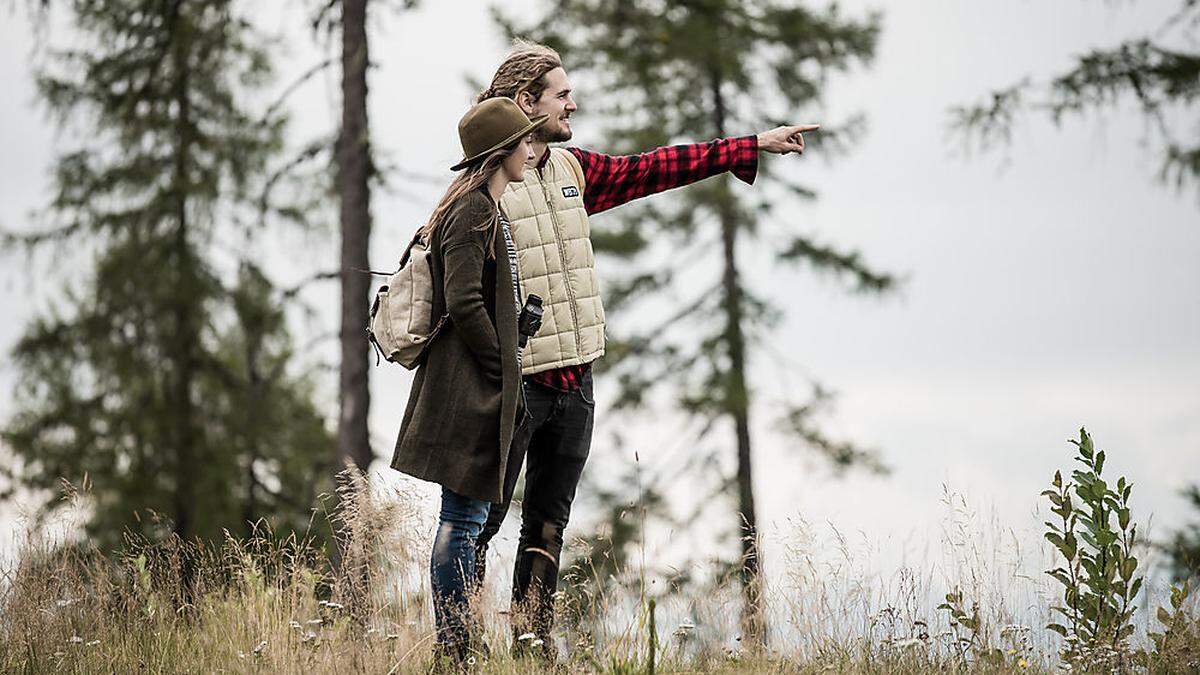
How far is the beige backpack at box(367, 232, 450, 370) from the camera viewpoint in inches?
172

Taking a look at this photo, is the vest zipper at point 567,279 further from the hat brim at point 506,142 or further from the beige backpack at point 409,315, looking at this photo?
the beige backpack at point 409,315

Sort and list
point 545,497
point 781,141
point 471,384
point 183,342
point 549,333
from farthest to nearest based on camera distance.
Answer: point 183,342 → point 781,141 → point 545,497 → point 549,333 → point 471,384

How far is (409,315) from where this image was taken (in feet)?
14.4

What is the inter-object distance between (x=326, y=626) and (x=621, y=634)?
125 centimetres

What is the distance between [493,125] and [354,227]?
616 centimetres

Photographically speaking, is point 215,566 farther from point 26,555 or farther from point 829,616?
point 829,616

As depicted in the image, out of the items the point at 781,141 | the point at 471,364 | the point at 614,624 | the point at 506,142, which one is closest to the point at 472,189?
the point at 506,142

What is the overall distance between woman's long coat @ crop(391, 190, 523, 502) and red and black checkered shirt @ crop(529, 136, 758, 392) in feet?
2.47

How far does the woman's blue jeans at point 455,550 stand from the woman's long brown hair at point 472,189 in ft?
2.78

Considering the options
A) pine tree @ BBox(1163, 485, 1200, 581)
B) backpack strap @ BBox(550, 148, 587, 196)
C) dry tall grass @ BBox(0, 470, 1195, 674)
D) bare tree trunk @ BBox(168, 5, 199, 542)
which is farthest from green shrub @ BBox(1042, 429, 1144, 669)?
A: bare tree trunk @ BBox(168, 5, 199, 542)

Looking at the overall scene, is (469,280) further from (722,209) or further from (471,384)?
(722,209)

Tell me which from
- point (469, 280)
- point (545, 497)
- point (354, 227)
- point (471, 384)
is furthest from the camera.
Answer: point (354, 227)

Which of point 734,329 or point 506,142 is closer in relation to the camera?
point 506,142

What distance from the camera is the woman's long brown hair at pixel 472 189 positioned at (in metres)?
4.37
